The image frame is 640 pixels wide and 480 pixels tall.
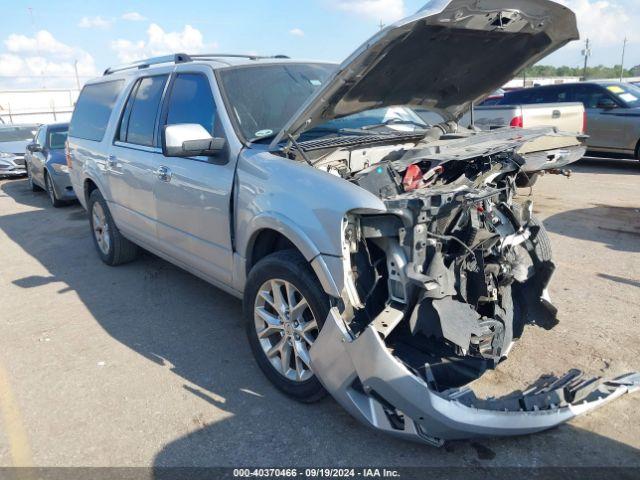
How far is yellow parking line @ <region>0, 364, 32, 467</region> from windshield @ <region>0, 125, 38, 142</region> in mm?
13297

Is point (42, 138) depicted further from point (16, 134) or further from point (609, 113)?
point (609, 113)

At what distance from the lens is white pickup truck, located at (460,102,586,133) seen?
839 centimetres

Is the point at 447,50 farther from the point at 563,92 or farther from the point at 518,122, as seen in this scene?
the point at 563,92

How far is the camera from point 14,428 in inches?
130

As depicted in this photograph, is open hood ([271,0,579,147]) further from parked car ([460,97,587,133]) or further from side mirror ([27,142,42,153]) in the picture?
side mirror ([27,142,42,153])

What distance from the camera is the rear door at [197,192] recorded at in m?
3.79

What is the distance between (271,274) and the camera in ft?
10.8

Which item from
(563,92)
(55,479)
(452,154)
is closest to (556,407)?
(452,154)

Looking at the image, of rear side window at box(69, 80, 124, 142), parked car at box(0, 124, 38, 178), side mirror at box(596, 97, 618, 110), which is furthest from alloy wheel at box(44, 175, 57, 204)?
side mirror at box(596, 97, 618, 110)

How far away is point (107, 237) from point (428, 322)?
4435 mm

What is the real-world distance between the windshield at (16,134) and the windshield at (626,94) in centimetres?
1456

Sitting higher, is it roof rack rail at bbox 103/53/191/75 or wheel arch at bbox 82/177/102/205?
roof rack rail at bbox 103/53/191/75

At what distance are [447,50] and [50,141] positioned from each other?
31.4 feet

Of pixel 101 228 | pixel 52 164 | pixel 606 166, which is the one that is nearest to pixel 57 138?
pixel 52 164
